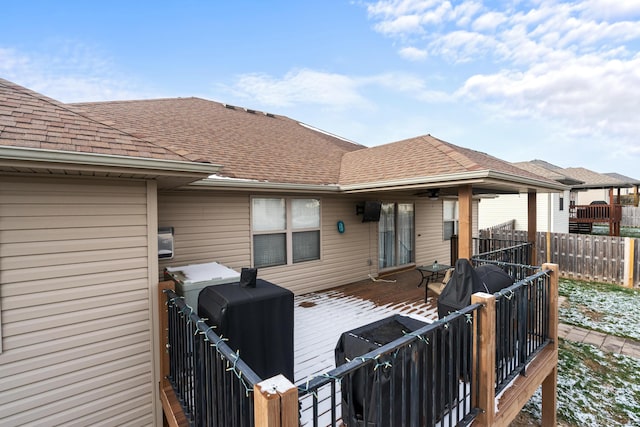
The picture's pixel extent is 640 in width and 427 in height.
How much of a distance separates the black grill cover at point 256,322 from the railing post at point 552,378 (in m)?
3.24

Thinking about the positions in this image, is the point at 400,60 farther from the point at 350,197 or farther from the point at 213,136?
the point at 213,136

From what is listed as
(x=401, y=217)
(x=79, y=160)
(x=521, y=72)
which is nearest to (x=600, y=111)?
(x=521, y=72)

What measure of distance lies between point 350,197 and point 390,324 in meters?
4.99

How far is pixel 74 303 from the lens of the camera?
276 cm

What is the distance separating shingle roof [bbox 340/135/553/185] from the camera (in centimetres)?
507

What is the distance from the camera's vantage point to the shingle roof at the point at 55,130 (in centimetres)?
237

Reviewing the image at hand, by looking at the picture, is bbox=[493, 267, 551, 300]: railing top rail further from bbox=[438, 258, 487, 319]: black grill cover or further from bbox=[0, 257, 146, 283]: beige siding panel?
bbox=[0, 257, 146, 283]: beige siding panel

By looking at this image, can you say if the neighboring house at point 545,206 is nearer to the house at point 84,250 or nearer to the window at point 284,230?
the window at point 284,230

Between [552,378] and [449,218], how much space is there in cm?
727

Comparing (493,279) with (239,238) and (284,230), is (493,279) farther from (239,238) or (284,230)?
(239,238)

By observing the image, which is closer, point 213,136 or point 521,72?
point 213,136

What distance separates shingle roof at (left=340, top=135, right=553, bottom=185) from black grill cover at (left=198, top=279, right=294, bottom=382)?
350 cm

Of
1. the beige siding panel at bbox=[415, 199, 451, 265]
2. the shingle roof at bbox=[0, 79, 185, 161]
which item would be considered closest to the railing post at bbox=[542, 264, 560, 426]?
the shingle roof at bbox=[0, 79, 185, 161]

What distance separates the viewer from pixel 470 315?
237 cm
